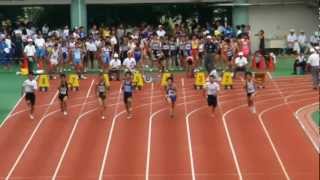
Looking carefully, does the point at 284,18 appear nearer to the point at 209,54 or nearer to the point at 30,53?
the point at 209,54

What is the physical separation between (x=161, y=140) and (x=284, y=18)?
15416mm

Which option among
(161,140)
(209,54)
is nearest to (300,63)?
(209,54)

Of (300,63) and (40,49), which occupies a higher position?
(40,49)

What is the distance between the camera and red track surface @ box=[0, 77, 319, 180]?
733 inches

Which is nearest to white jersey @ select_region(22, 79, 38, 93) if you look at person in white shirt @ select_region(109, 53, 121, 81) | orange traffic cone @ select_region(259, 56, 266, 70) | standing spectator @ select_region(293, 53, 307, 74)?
person in white shirt @ select_region(109, 53, 121, 81)

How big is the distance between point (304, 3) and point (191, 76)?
8.37 meters

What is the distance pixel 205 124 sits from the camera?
2273 cm

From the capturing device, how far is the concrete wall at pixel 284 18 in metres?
35.1

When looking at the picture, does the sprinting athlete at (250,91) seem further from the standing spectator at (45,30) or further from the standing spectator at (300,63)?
the standing spectator at (45,30)

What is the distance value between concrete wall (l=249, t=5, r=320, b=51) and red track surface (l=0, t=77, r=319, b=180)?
342 inches

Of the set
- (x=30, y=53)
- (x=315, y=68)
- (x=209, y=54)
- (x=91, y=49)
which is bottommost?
(x=315, y=68)

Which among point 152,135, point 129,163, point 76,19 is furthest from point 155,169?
point 76,19

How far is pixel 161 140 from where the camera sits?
69.6 ft

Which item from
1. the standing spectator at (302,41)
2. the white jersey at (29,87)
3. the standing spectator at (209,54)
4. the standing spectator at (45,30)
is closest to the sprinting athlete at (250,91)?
the standing spectator at (209,54)
